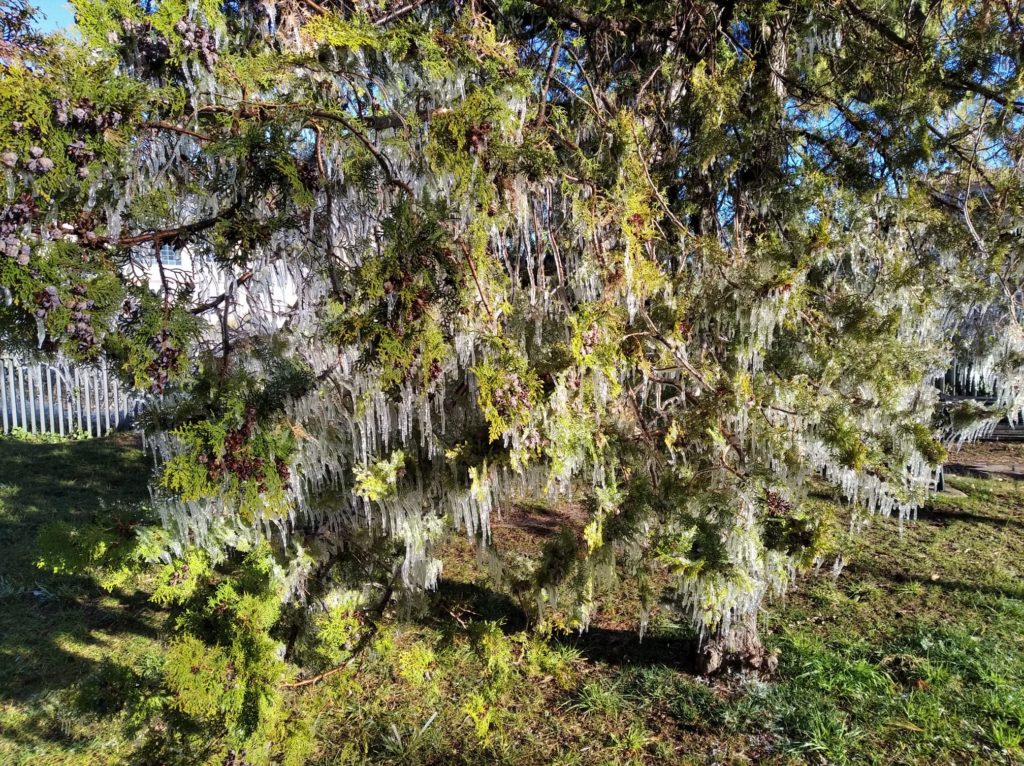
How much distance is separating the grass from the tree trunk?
9cm

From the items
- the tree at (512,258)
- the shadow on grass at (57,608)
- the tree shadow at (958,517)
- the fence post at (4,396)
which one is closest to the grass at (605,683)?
the shadow on grass at (57,608)

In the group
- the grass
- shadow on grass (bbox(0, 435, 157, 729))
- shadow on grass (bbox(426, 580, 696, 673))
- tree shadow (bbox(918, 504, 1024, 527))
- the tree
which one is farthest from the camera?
tree shadow (bbox(918, 504, 1024, 527))

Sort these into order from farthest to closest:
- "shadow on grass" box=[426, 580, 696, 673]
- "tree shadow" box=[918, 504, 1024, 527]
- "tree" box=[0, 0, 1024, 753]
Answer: "tree shadow" box=[918, 504, 1024, 527] → "shadow on grass" box=[426, 580, 696, 673] → "tree" box=[0, 0, 1024, 753]

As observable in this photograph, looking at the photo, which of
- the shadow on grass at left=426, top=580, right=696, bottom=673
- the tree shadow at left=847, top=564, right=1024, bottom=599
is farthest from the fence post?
the tree shadow at left=847, top=564, right=1024, bottom=599

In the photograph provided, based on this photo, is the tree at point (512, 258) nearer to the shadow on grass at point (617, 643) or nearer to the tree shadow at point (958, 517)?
the shadow on grass at point (617, 643)

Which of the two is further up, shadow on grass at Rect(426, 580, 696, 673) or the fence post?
the fence post

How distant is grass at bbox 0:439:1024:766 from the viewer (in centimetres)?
306

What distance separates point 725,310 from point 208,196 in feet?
6.09

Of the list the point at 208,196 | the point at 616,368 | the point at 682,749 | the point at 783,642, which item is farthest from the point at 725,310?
the point at 783,642

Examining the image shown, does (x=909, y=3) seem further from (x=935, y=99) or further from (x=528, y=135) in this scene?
(x=528, y=135)

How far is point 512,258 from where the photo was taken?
2.82 meters

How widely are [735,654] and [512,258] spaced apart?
2.76 meters

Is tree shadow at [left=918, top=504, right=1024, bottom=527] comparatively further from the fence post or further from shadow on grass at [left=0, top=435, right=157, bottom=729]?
the fence post

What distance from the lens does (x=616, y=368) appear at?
2.21 m
